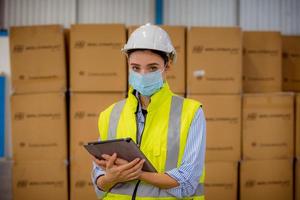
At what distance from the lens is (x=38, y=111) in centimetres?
284

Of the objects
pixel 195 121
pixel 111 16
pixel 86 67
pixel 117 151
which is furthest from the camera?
pixel 111 16

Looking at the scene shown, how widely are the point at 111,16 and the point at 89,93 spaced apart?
142 cm

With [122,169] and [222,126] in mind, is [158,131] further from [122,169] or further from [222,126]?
[222,126]

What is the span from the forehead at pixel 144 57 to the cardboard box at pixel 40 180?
5.90ft

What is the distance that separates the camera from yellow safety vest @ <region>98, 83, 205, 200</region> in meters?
1.25

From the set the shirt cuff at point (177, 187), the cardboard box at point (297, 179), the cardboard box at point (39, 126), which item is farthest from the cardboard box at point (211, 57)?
the shirt cuff at point (177, 187)

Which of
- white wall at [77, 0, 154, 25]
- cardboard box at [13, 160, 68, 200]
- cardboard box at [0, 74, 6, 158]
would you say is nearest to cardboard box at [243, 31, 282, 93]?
white wall at [77, 0, 154, 25]

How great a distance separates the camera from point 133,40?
50.5 inches

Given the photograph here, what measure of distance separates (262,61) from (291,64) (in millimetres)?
376

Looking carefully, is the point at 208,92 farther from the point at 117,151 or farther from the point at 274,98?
the point at 117,151

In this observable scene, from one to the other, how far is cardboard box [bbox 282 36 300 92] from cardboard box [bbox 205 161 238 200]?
90 centimetres

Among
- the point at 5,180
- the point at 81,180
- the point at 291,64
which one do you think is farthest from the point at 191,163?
the point at 5,180

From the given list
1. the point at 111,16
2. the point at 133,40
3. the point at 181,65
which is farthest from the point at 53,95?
the point at 133,40

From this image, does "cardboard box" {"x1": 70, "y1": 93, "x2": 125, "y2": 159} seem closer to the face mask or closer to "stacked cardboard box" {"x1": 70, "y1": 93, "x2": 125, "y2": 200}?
"stacked cardboard box" {"x1": 70, "y1": 93, "x2": 125, "y2": 200}
